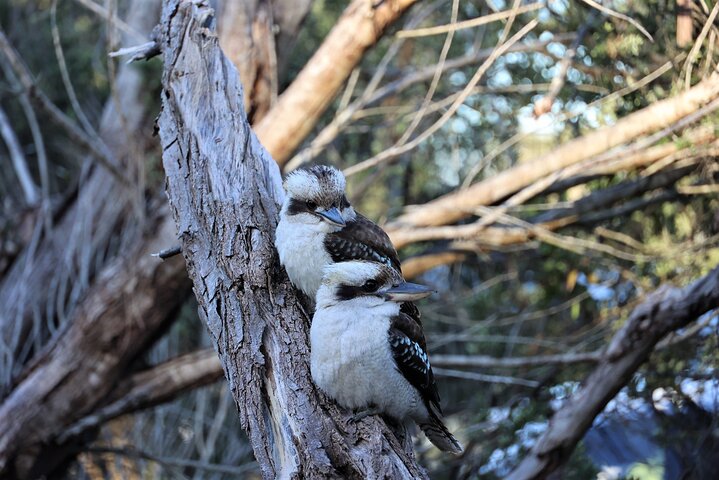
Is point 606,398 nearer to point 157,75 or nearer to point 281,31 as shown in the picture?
point 281,31

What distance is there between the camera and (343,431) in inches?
102

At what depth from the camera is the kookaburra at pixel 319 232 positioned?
2.90 meters

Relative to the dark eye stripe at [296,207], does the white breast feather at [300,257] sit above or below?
below

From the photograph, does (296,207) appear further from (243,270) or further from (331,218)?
(243,270)

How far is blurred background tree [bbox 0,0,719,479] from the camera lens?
15.2 feet

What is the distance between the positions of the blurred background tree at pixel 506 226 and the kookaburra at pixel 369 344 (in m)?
1.68

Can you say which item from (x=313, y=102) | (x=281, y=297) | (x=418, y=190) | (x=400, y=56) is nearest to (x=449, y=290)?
(x=418, y=190)

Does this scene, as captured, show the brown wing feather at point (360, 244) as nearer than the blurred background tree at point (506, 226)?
Yes

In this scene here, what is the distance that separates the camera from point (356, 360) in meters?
2.58

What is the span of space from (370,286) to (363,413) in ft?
1.23

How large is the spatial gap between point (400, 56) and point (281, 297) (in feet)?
17.9

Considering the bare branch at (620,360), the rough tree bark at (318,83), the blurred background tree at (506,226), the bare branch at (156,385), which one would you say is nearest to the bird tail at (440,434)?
the bare branch at (620,360)

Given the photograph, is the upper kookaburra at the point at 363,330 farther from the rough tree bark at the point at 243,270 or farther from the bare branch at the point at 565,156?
the bare branch at the point at 565,156

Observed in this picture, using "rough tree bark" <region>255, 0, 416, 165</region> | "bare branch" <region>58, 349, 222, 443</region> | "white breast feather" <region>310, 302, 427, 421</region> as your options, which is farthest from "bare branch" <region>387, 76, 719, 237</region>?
"white breast feather" <region>310, 302, 427, 421</region>
